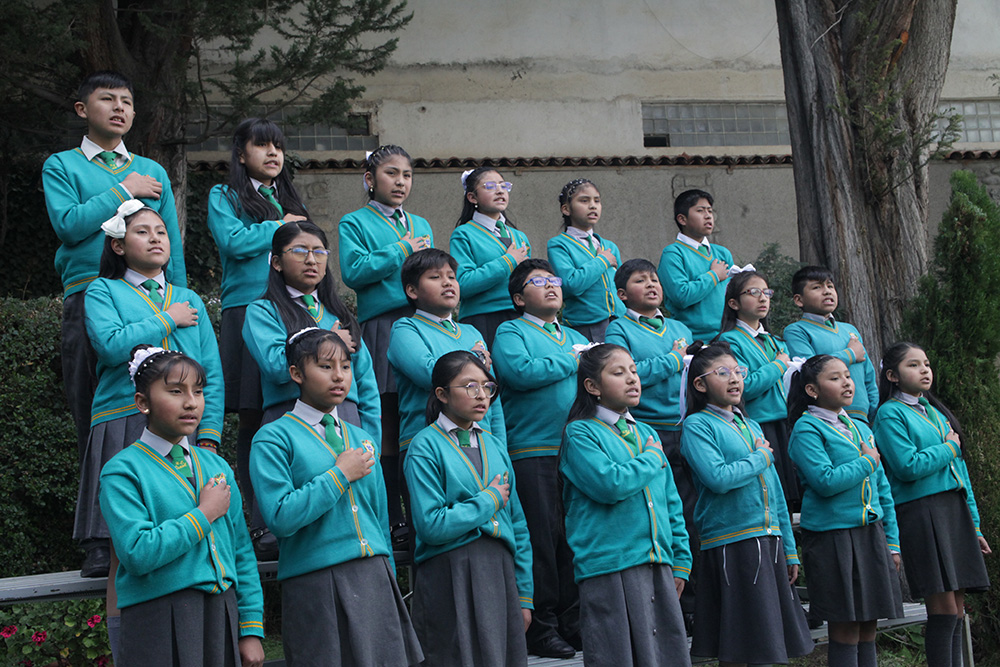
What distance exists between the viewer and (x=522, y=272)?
4980mm

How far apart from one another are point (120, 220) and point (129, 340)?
1.60 feet

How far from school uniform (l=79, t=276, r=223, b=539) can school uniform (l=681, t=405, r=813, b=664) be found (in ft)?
6.58

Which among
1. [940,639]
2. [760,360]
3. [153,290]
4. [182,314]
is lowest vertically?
[940,639]

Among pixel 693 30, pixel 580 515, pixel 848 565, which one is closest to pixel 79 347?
pixel 580 515

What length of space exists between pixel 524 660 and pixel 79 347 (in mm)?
2032

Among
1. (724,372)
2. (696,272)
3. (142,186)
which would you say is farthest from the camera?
(696,272)

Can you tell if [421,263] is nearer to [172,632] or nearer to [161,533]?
[161,533]

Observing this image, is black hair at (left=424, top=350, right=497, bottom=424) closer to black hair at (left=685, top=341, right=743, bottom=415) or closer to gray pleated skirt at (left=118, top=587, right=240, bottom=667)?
black hair at (left=685, top=341, right=743, bottom=415)

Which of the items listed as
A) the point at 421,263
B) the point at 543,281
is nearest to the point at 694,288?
the point at 543,281

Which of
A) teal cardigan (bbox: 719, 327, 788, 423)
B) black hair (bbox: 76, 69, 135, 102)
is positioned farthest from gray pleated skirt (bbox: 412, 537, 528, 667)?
black hair (bbox: 76, 69, 135, 102)

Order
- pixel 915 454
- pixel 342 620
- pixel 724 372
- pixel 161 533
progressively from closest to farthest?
pixel 161 533 < pixel 342 620 < pixel 724 372 < pixel 915 454

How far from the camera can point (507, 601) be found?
411 cm

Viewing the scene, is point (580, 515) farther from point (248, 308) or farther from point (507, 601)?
point (248, 308)

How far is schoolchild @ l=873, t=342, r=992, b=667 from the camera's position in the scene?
5320mm
